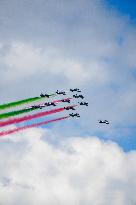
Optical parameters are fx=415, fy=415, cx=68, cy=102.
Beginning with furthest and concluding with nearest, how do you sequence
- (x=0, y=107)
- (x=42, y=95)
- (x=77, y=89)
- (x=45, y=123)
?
(x=77, y=89) < (x=42, y=95) < (x=45, y=123) < (x=0, y=107)

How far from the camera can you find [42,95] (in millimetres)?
171750

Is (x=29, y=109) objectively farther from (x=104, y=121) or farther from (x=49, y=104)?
(x=104, y=121)

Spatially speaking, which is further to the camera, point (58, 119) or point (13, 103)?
point (58, 119)

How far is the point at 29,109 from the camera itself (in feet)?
528

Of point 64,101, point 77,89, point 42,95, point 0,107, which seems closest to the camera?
point 0,107

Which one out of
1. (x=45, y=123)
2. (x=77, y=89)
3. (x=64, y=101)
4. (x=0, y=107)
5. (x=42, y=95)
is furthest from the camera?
(x=77, y=89)

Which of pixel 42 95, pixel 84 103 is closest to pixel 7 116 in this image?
pixel 42 95

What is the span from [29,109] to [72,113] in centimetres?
3521

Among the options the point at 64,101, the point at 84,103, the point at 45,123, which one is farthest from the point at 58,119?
the point at 84,103

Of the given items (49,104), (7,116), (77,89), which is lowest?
(7,116)

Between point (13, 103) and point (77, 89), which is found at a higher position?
point (77, 89)

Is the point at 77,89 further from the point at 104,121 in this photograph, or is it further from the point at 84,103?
the point at 104,121

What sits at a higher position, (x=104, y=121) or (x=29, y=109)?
(x=104, y=121)

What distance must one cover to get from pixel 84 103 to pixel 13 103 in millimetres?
53707
